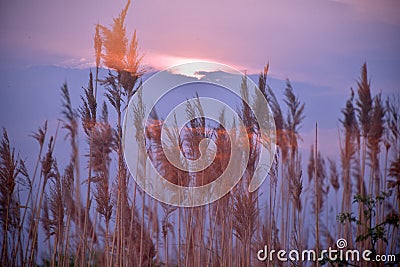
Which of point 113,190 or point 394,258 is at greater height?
point 113,190

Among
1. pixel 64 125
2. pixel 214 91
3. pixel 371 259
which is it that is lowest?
pixel 371 259

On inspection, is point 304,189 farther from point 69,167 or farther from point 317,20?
point 69,167

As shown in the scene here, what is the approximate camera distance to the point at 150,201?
3533mm

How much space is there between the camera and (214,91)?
3549mm

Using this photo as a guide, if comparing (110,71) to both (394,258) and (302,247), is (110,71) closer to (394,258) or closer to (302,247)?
(302,247)

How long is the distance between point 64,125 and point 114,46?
0.64 meters

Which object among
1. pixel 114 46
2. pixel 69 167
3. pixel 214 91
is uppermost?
pixel 114 46

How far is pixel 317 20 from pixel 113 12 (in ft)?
4.78

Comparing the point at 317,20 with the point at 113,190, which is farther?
the point at 317,20

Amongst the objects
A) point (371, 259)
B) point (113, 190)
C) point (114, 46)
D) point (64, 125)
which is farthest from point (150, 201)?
point (371, 259)

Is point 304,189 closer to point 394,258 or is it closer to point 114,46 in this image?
point 394,258

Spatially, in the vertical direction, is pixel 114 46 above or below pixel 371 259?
above

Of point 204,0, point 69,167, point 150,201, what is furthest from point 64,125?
point 204,0

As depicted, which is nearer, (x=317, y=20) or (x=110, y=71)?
(x=110, y=71)
